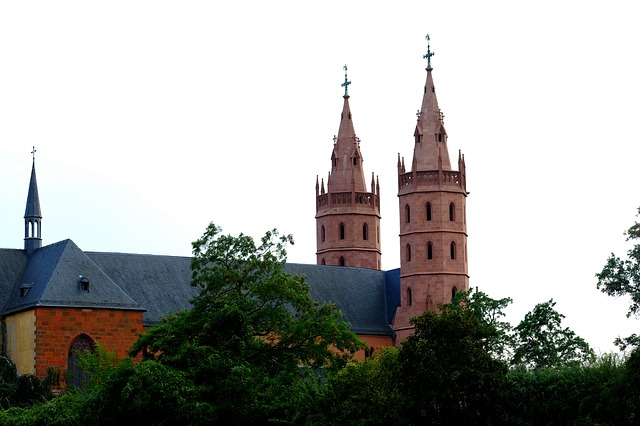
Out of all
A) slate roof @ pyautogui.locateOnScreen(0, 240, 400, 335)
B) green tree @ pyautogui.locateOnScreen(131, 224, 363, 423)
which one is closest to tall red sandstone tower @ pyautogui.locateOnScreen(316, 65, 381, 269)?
slate roof @ pyautogui.locateOnScreen(0, 240, 400, 335)

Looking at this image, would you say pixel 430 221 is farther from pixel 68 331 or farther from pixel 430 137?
pixel 68 331

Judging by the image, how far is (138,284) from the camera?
71812 millimetres

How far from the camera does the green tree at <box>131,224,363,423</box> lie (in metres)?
41.8

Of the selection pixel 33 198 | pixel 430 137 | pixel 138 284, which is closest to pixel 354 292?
pixel 430 137

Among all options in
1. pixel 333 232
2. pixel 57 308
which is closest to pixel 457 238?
pixel 333 232

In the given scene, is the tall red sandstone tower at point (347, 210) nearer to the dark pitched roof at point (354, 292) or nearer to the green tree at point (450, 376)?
the dark pitched roof at point (354, 292)

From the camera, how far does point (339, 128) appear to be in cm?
9219

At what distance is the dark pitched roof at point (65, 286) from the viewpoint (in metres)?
62.8

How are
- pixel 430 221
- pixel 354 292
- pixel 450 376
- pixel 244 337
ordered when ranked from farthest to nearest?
pixel 354 292 → pixel 430 221 → pixel 244 337 → pixel 450 376

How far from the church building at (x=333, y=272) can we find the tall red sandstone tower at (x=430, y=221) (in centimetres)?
6

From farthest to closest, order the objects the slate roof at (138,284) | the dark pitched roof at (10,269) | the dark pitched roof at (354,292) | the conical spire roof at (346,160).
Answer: the conical spire roof at (346,160), the dark pitched roof at (354,292), the dark pitched roof at (10,269), the slate roof at (138,284)

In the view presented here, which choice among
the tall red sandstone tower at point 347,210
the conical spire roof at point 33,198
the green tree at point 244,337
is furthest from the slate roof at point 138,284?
the green tree at point 244,337

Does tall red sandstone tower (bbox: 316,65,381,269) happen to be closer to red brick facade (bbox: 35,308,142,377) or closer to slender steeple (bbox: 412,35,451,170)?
slender steeple (bbox: 412,35,451,170)

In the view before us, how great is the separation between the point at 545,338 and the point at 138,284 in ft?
72.7
